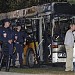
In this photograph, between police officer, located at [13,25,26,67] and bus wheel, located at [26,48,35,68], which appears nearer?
police officer, located at [13,25,26,67]

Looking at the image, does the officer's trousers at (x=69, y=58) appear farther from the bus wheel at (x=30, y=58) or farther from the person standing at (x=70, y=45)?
the bus wheel at (x=30, y=58)

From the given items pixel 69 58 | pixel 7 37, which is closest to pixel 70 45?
pixel 69 58

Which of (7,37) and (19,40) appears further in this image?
(19,40)

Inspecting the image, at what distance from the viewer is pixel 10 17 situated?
24531 mm

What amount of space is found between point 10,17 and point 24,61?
3.55 metres

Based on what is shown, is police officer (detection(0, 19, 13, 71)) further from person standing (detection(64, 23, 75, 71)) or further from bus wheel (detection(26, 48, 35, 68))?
bus wheel (detection(26, 48, 35, 68))

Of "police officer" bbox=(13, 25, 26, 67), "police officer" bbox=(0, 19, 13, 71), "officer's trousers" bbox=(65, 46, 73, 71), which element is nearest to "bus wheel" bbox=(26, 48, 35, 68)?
"police officer" bbox=(13, 25, 26, 67)

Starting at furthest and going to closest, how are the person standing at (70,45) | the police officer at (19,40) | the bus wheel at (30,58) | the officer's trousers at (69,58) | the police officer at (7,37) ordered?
the bus wheel at (30,58), the police officer at (19,40), the police officer at (7,37), the officer's trousers at (69,58), the person standing at (70,45)

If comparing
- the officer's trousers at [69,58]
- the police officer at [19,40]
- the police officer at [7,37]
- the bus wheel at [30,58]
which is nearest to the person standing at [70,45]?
the officer's trousers at [69,58]

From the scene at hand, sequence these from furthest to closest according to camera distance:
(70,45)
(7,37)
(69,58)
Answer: (7,37), (69,58), (70,45)

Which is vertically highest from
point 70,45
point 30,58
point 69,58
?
point 70,45

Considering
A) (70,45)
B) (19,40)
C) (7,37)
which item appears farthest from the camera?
(19,40)

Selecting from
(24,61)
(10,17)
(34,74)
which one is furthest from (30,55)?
(34,74)

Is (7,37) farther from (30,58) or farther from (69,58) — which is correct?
(30,58)
